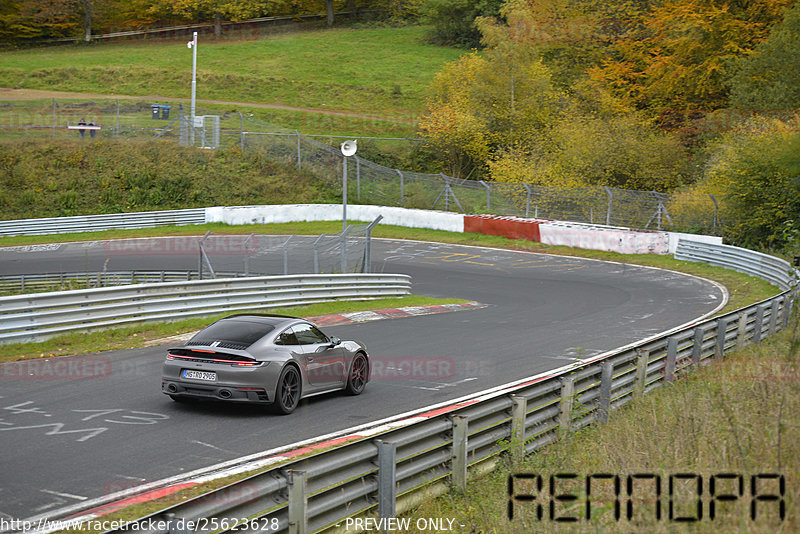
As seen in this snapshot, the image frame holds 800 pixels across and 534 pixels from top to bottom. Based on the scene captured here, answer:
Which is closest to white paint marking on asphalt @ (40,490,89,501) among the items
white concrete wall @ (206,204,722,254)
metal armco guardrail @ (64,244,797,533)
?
metal armco guardrail @ (64,244,797,533)

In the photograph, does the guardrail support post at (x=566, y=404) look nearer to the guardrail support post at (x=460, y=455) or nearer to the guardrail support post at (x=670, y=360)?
the guardrail support post at (x=460, y=455)

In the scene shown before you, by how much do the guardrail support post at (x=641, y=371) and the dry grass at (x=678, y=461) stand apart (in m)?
0.77

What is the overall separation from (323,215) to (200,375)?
105 feet

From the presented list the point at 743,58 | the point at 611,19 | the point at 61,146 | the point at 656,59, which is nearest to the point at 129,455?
the point at 61,146

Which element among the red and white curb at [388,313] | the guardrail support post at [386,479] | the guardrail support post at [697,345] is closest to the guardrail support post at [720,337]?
the guardrail support post at [697,345]

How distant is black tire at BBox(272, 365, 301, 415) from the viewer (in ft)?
35.9

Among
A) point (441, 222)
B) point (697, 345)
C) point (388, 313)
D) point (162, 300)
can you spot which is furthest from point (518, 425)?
point (441, 222)

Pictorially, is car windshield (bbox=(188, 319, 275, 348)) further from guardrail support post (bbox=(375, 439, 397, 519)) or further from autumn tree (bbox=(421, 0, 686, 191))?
autumn tree (bbox=(421, 0, 686, 191))

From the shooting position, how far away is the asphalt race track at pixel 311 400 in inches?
337

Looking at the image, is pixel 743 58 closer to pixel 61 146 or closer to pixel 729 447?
pixel 61 146

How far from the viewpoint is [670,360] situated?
1209 cm

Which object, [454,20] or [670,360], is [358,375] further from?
[454,20]

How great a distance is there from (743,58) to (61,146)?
40268 mm

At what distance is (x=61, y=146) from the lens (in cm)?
4356
